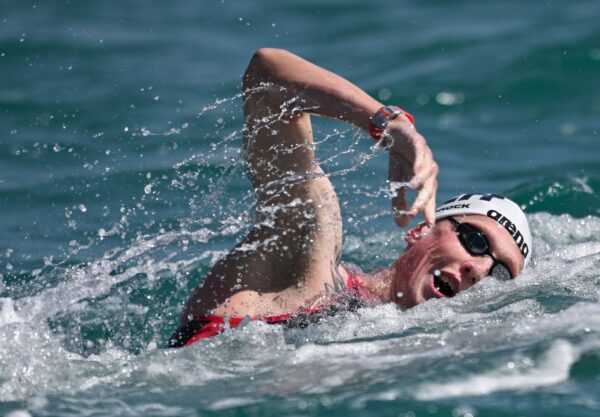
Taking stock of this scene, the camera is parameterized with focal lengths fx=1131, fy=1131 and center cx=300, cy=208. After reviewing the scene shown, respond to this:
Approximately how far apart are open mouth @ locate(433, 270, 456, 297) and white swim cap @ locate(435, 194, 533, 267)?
0.33 metres

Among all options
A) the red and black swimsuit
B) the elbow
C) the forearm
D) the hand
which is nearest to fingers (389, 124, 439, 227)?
the hand

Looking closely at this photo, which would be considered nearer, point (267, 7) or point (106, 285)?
point (106, 285)

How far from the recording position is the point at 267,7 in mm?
12055

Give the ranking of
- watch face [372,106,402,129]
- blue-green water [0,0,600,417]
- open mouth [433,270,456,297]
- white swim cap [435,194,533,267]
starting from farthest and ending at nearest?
white swim cap [435,194,533,267] → open mouth [433,270,456,297] → watch face [372,106,402,129] → blue-green water [0,0,600,417]

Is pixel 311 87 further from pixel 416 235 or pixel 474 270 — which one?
pixel 474 270

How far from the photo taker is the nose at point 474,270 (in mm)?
5125

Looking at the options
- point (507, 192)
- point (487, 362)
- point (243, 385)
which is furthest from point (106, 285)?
point (507, 192)

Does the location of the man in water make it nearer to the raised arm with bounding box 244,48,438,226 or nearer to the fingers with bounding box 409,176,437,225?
the raised arm with bounding box 244,48,438,226

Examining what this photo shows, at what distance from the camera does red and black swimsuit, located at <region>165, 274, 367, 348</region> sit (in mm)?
4789

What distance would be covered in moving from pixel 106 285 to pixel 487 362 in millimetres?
2396

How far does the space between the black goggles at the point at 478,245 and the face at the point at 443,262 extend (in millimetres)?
16

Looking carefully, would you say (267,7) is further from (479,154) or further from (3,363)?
(3,363)

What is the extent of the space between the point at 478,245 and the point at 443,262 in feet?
0.64

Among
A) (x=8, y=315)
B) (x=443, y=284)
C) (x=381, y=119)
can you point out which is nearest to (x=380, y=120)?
(x=381, y=119)
